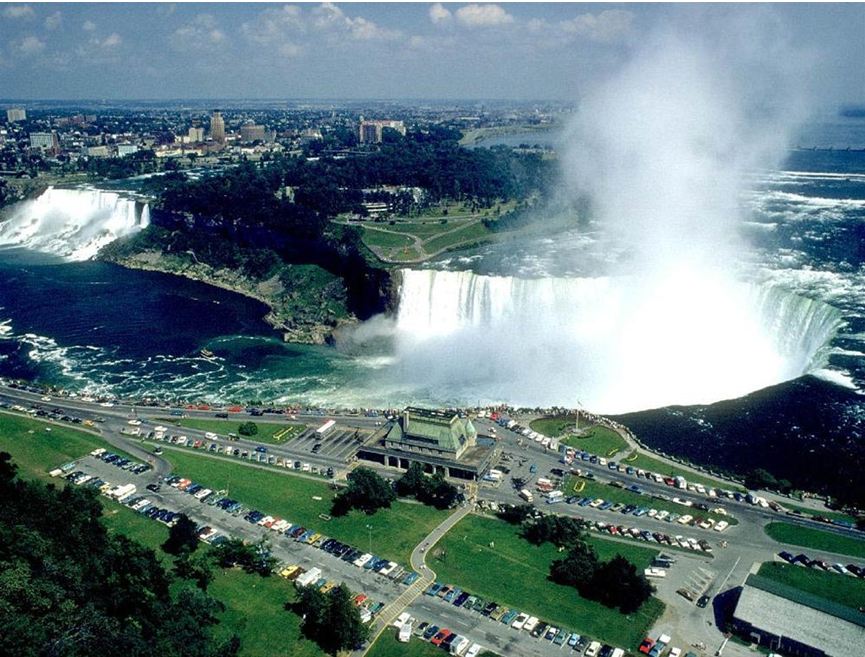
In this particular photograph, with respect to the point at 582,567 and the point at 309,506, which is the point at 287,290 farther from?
the point at 582,567

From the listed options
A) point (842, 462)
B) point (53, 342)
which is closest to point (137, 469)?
point (53, 342)

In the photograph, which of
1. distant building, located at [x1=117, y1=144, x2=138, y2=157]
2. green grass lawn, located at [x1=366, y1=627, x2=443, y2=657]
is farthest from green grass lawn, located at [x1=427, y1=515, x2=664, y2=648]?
distant building, located at [x1=117, y1=144, x2=138, y2=157]

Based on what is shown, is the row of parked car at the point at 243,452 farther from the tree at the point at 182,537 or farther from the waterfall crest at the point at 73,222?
the waterfall crest at the point at 73,222

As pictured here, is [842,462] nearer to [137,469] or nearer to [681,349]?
[681,349]

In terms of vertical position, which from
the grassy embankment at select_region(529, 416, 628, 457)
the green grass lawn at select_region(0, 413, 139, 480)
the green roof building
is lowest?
the green grass lawn at select_region(0, 413, 139, 480)

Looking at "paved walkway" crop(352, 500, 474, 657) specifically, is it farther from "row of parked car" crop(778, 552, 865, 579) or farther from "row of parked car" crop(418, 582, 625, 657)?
"row of parked car" crop(778, 552, 865, 579)

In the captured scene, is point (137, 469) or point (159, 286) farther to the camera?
point (159, 286)

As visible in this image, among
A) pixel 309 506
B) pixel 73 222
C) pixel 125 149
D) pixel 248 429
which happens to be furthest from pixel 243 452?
pixel 125 149
